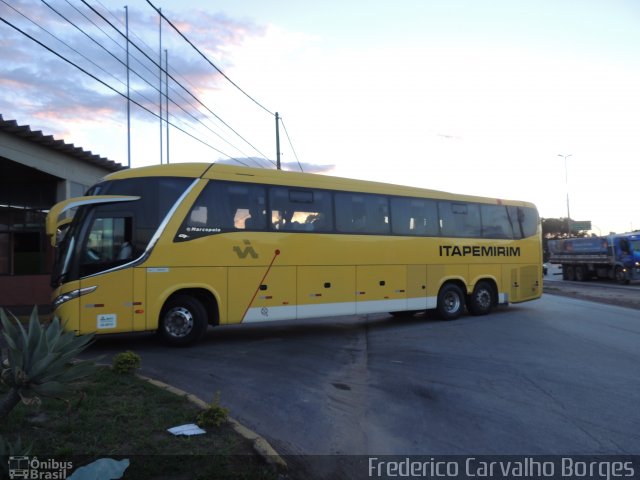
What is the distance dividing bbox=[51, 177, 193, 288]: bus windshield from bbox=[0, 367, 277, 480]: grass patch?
3703mm

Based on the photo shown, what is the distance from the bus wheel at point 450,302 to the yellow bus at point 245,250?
0.03m

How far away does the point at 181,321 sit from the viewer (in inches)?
387

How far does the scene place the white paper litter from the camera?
4.72 meters

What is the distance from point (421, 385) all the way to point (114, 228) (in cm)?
597

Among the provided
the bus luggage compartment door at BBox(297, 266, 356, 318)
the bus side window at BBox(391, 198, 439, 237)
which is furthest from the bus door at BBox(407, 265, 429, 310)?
the bus luggage compartment door at BBox(297, 266, 356, 318)

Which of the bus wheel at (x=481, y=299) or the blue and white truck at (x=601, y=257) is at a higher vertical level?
the blue and white truck at (x=601, y=257)

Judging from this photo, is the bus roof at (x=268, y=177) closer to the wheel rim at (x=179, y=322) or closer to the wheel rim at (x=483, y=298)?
the wheel rim at (x=179, y=322)

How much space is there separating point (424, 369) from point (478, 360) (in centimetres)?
127

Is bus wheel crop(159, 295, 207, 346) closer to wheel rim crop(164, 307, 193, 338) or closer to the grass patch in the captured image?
wheel rim crop(164, 307, 193, 338)

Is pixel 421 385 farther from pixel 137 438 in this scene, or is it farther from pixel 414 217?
pixel 414 217

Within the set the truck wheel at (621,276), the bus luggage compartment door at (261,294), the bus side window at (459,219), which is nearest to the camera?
the bus luggage compartment door at (261,294)

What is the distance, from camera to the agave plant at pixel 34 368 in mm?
3547

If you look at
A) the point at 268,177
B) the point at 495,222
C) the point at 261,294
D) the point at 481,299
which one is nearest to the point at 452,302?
the point at 481,299

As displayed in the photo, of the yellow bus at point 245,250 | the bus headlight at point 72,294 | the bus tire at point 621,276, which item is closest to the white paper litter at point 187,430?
the yellow bus at point 245,250
